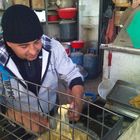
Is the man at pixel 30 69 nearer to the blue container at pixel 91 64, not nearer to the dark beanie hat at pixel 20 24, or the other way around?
the dark beanie hat at pixel 20 24

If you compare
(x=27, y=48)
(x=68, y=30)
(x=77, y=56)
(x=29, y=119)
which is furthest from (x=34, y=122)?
(x=68, y=30)

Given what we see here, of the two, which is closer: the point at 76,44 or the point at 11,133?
the point at 11,133

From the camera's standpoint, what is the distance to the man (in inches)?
31.8

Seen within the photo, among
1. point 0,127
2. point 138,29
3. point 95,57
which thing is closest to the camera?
point 0,127

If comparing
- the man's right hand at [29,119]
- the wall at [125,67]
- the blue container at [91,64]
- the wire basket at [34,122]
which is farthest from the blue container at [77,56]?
the man's right hand at [29,119]

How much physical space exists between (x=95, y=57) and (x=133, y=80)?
7.52 feet

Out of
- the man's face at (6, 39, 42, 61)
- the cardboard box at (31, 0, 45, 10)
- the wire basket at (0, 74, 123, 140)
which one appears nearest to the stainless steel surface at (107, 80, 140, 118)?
the wire basket at (0, 74, 123, 140)

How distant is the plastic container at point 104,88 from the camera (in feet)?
4.43

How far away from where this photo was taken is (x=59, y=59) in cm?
124

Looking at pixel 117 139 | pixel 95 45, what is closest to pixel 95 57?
pixel 95 45

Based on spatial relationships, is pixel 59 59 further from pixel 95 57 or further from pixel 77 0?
pixel 77 0

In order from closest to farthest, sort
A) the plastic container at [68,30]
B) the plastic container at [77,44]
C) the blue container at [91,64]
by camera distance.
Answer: the blue container at [91,64] → the plastic container at [77,44] → the plastic container at [68,30]

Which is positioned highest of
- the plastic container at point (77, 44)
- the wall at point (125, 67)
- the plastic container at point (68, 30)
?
the wall at point (125, 67)

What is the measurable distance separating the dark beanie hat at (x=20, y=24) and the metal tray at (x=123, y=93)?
53cm
